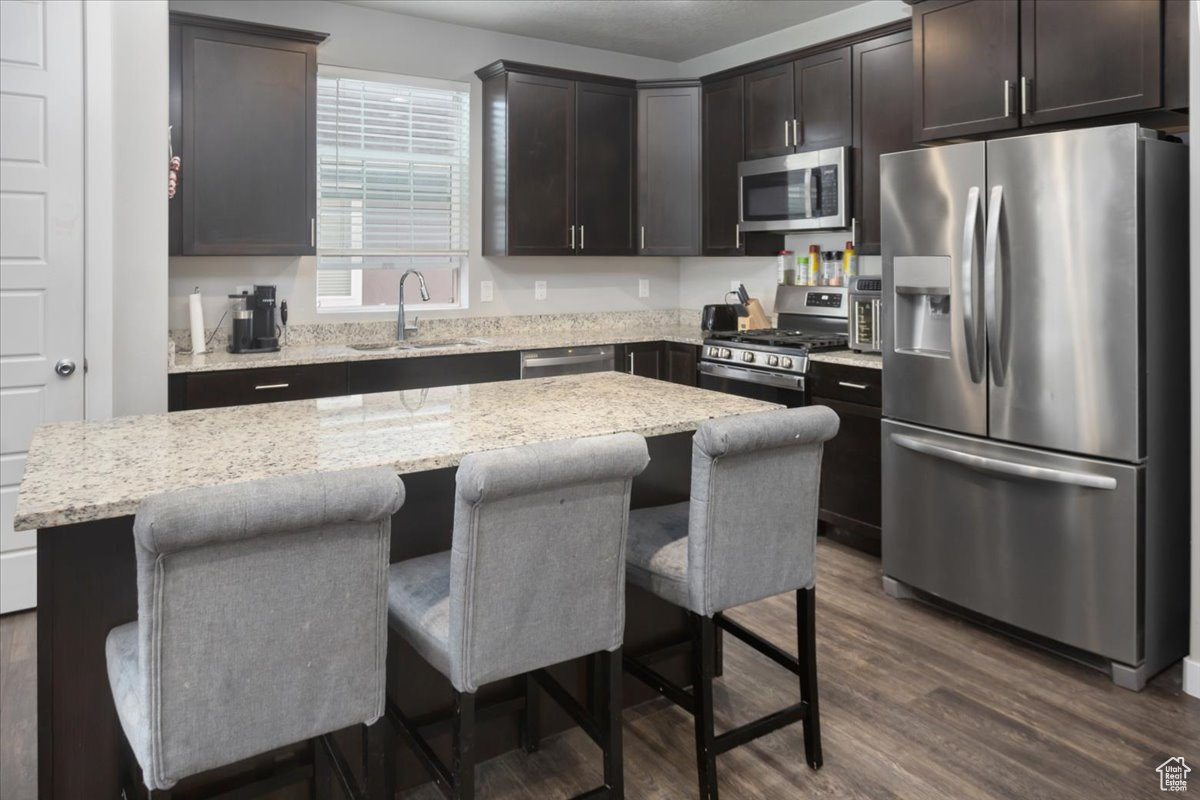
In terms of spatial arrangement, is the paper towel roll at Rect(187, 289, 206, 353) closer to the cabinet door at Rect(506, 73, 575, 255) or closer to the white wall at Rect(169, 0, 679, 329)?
the white wall at Rect(169, 0, 679, 329)

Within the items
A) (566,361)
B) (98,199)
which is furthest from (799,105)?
(98,199)

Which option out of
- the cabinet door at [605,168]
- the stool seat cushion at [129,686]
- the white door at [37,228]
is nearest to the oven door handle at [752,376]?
the cabinet door at [605,168]

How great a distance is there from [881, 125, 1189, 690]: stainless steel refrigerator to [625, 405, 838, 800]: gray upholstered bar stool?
1.14 meters

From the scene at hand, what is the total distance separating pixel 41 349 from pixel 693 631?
2740mm

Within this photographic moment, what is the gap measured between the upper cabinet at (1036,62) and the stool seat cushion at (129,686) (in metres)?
3.24

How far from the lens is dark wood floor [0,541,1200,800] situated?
2117mm

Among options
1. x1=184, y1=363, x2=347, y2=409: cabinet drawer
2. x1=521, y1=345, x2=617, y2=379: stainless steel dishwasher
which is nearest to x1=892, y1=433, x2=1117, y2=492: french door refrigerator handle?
x1=521, y1=345, x2=617, y2=379: stainless steel dishwasher

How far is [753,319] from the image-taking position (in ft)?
16.1

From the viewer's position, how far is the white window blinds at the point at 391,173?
4.41 meters

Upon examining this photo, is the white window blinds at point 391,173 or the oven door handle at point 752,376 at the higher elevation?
the white window blinds at point 391,173

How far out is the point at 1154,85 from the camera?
108 inches

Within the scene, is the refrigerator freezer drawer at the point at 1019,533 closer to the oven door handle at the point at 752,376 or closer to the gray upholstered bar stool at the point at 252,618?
the oven door handle at the point at 752,376

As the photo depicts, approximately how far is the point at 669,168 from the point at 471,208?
120cm

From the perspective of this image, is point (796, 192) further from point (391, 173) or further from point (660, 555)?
point (660, 555)
